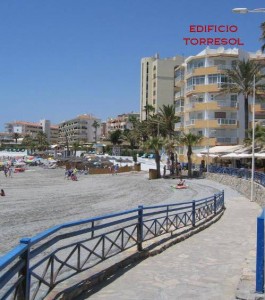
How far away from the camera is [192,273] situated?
866 cm

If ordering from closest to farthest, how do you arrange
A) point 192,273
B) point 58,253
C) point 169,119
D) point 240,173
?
point 58,253, point 192,273, point 240,173, point 169,119

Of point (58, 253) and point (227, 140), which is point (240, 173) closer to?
point (227, 140)

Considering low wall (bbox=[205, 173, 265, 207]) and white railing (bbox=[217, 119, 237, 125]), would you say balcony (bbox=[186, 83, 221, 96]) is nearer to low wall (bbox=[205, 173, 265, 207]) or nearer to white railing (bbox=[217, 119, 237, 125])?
white railing (bbox=[217, 119, 237, 125])

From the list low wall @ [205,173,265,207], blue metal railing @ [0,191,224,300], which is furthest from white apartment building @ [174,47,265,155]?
blue metal railing @ [0,191,224,300]

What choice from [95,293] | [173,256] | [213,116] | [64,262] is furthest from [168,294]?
[213,116]

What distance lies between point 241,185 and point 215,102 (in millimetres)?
25114

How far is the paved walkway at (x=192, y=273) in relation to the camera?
7020 millimetres

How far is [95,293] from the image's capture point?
702cm

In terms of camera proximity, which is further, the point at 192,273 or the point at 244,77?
the point at 244,77

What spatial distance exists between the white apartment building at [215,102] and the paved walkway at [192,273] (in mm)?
45092

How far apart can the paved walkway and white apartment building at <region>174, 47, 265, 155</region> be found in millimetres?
45092

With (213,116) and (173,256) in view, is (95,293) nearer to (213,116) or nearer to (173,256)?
(173,256)

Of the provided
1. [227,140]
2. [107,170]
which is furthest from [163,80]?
[227,140]

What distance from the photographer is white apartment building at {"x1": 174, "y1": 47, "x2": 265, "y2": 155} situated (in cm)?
5834
